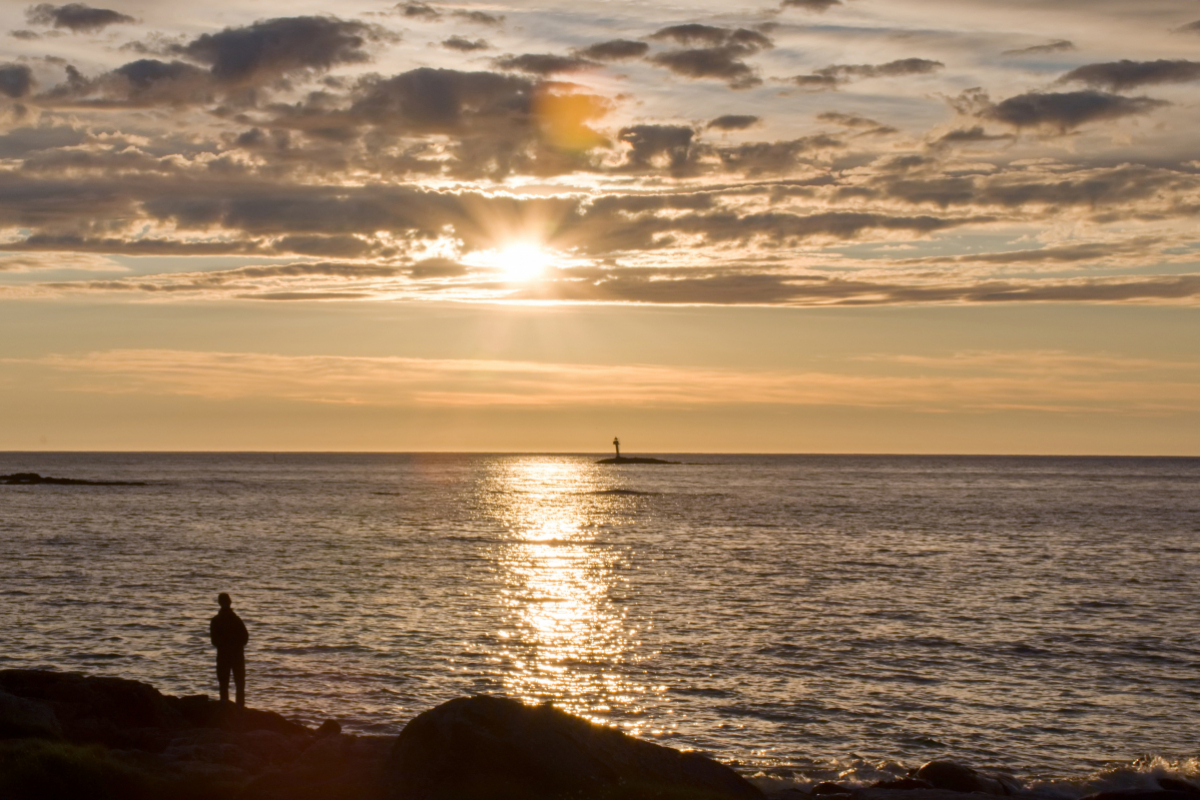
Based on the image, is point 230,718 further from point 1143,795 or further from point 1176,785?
point 1176,785

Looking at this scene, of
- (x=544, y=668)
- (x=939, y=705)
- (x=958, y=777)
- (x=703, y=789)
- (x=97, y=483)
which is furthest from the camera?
(x=97, y=483)

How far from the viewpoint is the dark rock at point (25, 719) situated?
2166 cm

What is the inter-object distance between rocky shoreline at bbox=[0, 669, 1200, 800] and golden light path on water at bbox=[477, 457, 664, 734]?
864 centimetres

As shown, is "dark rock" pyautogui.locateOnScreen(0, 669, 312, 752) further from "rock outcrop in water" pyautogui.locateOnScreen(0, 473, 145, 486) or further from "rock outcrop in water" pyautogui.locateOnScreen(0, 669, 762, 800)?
"rock outcrop in water" pyautogui.locateOnScreen(0, 473, 145, 486)

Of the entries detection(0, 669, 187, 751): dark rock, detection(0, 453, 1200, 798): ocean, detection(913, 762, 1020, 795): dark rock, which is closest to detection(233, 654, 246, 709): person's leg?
detection(0, 669, 187, 751): dark rock

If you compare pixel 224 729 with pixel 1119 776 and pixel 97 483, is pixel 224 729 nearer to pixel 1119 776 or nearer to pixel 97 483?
pixel 1119 776

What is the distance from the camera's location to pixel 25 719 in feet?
72.3

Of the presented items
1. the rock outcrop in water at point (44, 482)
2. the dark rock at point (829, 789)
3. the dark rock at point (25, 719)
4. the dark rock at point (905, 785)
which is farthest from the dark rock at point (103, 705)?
the rock outcrop in water at point (44, 482)

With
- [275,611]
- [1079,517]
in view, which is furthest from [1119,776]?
[1079,517]

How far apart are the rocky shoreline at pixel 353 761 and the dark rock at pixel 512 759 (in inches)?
1.0

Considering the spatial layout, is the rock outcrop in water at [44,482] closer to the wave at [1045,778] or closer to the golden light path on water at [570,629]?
the golden light path on water at [570,629]

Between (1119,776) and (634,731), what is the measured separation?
11944mm

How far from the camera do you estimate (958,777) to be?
24844 mm

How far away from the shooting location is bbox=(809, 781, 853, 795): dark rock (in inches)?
952
